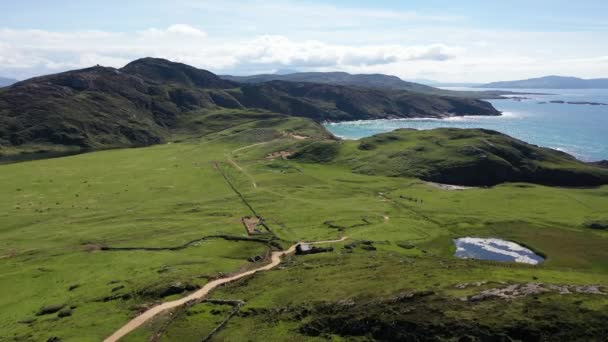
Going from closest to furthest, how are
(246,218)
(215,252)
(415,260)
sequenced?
1. (415,260)
2. (215,252)
3. (246,218)

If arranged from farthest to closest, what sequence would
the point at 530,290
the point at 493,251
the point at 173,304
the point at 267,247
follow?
the point at 493,251, the point at 267,247, the point at 173,304, the point at 530,290

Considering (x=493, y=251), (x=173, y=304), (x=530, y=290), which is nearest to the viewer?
(x=530, y=290)

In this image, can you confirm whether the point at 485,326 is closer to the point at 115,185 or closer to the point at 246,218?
the point at 246,218

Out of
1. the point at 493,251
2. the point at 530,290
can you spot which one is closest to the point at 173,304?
the point at 530,290

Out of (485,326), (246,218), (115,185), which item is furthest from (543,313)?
(115,185)

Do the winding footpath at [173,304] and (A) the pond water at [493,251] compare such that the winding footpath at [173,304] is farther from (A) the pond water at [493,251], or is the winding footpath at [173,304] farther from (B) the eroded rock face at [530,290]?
(A) the pond water at [493,251]

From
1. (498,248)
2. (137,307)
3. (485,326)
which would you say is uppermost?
(485,326)

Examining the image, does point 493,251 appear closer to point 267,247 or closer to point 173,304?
point 267,247
